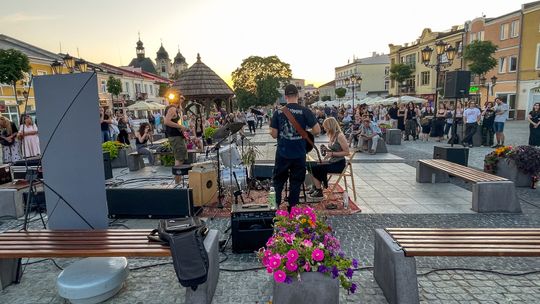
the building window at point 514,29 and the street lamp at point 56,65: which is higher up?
the building window at point 514,29

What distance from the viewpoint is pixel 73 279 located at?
3.40 metres

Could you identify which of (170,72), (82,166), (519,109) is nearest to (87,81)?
(82,166)

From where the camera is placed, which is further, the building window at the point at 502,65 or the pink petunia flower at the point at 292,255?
the building window at the point at 502,65

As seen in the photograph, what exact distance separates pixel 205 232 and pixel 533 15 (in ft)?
138

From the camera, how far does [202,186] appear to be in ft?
21.1

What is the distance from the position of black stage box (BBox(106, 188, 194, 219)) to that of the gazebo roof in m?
7.33

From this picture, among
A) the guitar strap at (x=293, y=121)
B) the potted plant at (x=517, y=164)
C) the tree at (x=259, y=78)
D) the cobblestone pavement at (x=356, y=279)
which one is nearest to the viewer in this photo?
the cobblestone pavement at (x=356, y=279)

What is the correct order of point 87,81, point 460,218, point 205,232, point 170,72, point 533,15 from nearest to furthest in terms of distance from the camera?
point 205,232 < point 87,81 < point 460,218 < point 533,15 < point 170,72

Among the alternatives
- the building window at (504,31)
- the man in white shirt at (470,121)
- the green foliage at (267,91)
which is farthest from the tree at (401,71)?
the man in white shirt at (470,121)

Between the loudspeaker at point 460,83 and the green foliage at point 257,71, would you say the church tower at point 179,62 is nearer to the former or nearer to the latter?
the green foliage at point 257,71

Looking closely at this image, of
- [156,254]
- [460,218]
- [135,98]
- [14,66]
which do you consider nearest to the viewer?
[156,254]

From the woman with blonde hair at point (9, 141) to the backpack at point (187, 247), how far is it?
884cm

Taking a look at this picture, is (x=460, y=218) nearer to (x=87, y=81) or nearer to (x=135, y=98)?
(x=87, y=81)

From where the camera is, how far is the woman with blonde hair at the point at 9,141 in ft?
31.8
